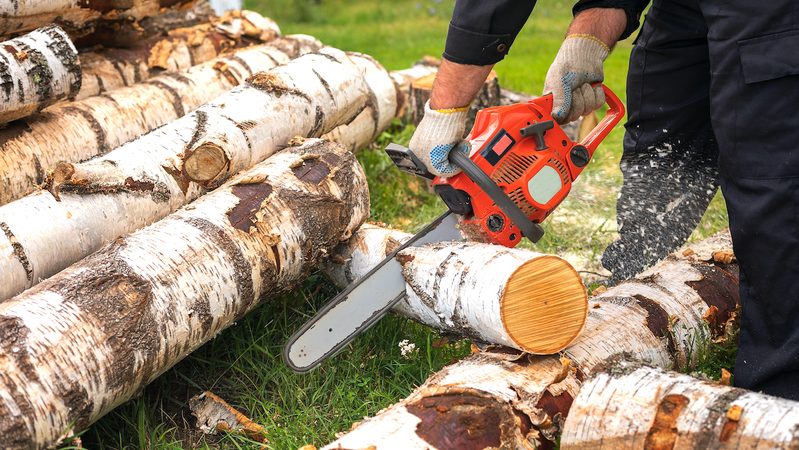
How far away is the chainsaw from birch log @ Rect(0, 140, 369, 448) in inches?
13.8

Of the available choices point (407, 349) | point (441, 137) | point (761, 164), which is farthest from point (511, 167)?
point (761, 164)

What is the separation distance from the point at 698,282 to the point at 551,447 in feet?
3.77

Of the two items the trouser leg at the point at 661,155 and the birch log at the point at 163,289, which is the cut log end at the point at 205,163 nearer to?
the birch log at the point at 163,289

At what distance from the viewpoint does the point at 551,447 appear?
8.14 feet

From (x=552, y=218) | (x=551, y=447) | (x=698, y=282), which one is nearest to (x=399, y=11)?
(x=552, y=218)

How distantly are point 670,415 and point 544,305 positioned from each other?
57 centimetres

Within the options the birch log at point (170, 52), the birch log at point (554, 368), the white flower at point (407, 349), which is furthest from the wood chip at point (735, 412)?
the birch log at point (170, 52)

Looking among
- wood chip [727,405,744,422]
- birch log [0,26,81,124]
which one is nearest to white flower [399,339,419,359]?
wood chip [727,405,744,422]

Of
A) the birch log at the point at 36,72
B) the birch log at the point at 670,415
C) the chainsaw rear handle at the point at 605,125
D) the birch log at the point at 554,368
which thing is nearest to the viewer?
the birch log at the point at 670,415

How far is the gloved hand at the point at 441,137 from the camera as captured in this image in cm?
302

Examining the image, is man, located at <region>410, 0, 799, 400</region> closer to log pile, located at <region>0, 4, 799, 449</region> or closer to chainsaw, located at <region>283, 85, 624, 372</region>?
chainsaw, located at <region>283, 85, 624, 372</region>

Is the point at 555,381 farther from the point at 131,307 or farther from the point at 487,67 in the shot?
the point at 131,307

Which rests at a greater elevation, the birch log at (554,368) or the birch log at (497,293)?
the birch log at (497,293)

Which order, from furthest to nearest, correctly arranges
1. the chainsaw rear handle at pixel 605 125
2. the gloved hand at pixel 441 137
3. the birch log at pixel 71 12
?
the birch log at pixel 71 12 < the chainsaw rear handle at pixel 605 125 < the gloved hand at pixel 441 137
